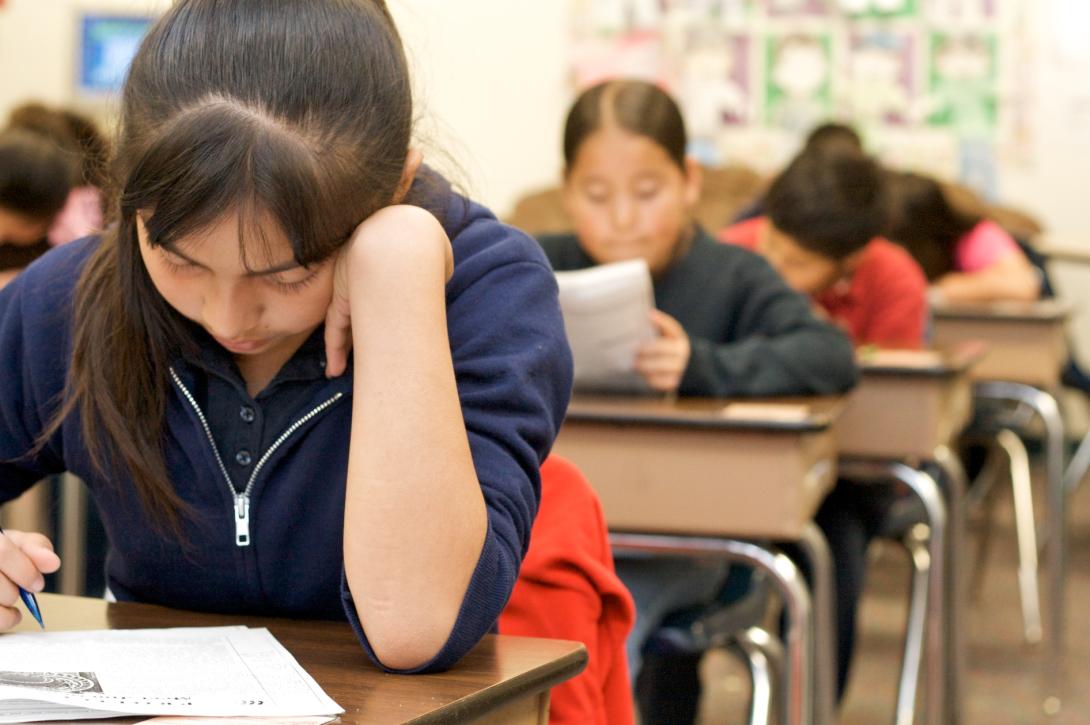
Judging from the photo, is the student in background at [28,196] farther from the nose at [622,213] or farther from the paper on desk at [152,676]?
the paper on desk at [152,676]

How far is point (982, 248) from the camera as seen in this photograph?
155 inches

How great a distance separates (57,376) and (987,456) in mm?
3221

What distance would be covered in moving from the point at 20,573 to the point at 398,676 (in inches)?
9.3

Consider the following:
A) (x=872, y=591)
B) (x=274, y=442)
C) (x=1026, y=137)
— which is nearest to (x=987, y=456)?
(x=872, y=591)

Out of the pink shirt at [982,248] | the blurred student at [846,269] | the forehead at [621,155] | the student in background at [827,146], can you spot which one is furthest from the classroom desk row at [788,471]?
the pink shirt at [982,248]

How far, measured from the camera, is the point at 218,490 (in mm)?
997

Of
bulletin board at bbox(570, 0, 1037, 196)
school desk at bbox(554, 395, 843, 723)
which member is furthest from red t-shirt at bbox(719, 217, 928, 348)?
bulletin board at bbox(570, 0, 1037, 196)

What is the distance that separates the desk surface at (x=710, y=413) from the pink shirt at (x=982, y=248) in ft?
7.18

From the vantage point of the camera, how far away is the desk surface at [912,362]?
7.14 feet

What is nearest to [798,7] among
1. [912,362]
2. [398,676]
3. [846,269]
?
[846,269]

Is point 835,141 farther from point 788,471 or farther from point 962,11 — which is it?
point 962,11

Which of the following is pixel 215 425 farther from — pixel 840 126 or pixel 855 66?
pixel 855 66

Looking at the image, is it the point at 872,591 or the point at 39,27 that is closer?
the point at 872,591

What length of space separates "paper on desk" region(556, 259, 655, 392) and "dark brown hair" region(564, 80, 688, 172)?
1.51 ft
